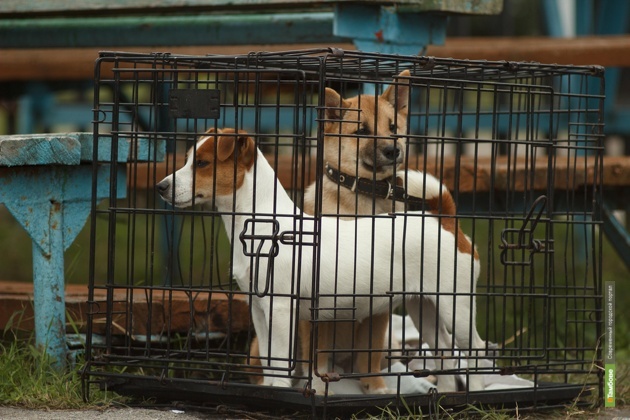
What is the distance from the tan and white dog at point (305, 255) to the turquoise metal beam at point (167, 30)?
1510mm

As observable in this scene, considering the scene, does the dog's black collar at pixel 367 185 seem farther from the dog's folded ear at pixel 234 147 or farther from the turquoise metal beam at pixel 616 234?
the turquoise metal beam at pixel 616 234

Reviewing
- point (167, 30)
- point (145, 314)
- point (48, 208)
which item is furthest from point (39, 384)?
point (167, 30)

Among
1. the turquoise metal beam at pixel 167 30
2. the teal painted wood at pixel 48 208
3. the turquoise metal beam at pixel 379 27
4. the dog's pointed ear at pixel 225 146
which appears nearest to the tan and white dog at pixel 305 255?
the dog's pointed ear at pixel 225 146

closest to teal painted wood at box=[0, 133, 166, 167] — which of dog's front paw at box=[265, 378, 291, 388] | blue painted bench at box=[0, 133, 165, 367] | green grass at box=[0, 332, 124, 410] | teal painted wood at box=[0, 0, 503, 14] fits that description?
blue painted bench at box=[0, 133, 165, 367]

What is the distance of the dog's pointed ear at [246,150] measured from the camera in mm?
3479

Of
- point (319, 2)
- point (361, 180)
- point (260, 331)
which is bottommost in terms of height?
point (260, 331)

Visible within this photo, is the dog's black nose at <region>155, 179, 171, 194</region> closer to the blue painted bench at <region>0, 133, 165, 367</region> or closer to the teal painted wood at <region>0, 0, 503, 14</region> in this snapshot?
the blue painted bench at <region>0, 133, 165, 367</region>

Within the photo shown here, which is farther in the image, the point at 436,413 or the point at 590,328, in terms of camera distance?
the point at 590,328

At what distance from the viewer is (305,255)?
3.43m

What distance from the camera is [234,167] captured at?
11.3ft

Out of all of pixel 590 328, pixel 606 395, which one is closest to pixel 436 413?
pixel 606 395

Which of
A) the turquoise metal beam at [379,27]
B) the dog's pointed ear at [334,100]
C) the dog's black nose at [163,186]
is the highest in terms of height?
the turquoise metal beam at [379,27]

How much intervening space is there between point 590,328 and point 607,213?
0.78 meters

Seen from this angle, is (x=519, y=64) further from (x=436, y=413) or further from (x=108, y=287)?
(x=108, y=287)
